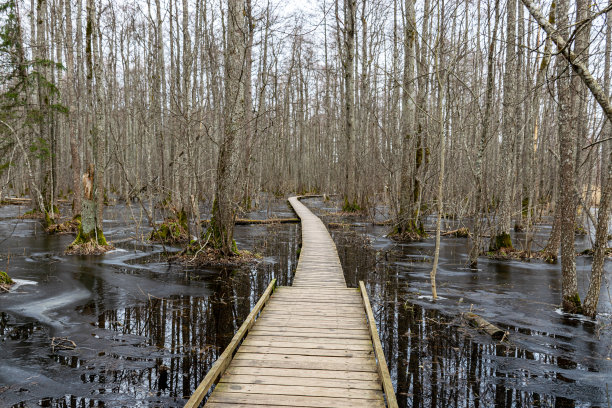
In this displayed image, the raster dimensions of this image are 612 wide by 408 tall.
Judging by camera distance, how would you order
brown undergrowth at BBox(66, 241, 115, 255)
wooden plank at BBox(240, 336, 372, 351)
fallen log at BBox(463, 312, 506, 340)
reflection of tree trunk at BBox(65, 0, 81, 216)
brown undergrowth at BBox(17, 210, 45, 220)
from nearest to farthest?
A: wooden plank at BBox(240, 336, 372, 351), fallen log at BBox(463, 312, 506, 340), brown undergrowth at BBox(66, 241, 115, 255), reflection of tree trunk at BBox(65, 0, 81, 216), brown undergrowth at BBox(17, 210, 45, 220)

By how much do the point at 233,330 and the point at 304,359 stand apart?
6.41 ft

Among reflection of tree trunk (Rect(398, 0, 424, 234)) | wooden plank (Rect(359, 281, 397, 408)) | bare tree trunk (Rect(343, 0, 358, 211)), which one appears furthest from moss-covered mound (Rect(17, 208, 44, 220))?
wooden plank (Rect(359, 281, 397, 408))

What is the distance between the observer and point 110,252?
38.4 feet

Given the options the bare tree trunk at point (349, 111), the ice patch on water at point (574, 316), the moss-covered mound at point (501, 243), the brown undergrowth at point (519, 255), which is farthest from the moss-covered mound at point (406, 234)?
the ice patch on water at point (574, 316)

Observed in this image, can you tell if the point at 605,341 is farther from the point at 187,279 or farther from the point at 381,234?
the point at 381,234

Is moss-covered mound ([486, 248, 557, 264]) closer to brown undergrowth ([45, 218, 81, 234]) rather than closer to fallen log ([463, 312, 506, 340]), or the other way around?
fallen log ([463, 312, 506, 340])

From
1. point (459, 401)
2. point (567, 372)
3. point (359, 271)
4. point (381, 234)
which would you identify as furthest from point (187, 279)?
point (381, 234)

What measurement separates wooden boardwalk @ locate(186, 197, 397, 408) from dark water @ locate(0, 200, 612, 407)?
50 centimetres

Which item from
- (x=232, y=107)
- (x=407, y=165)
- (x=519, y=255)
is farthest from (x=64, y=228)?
(x=519, y=255)

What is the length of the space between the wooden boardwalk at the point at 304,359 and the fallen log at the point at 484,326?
168 centimetres

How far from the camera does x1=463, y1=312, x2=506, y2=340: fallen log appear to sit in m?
5.73

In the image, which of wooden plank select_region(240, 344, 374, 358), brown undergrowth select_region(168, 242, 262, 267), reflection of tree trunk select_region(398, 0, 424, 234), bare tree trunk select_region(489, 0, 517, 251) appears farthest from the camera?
reflection of tree trunk select_region(398, 0, 424, 234)

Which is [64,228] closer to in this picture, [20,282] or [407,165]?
[20,282]

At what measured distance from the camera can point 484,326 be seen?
6039 mm
